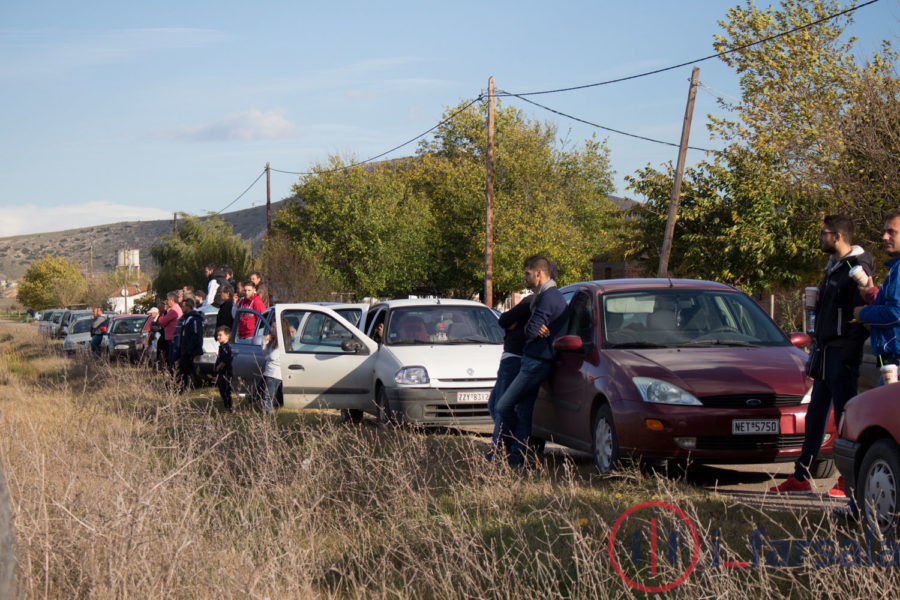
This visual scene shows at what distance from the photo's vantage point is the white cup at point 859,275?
657cm

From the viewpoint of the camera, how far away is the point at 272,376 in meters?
12.6

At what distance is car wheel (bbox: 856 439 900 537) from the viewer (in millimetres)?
5180

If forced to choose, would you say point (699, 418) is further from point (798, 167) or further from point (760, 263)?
point (760, 263)

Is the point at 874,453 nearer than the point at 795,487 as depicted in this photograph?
Yes

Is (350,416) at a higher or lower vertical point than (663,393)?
lower

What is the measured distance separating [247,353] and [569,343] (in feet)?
24.2

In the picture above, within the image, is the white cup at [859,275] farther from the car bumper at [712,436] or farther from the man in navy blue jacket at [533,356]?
the man in navy blue jacket at [533,356]

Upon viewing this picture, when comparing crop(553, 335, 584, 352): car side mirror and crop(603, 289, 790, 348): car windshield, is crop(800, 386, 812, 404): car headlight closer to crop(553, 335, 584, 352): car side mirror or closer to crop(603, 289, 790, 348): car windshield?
crop(603, 289, 790, 348): car windshield

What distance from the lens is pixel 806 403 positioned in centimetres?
744

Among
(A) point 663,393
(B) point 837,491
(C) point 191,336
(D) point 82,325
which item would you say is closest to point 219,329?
(C) point 191,336

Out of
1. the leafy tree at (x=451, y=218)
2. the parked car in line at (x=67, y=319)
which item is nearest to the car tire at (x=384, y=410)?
the parked car in line at (x=67, y=319)

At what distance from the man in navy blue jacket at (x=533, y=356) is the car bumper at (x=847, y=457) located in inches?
118

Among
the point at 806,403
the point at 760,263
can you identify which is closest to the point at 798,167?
the point at 760,263
